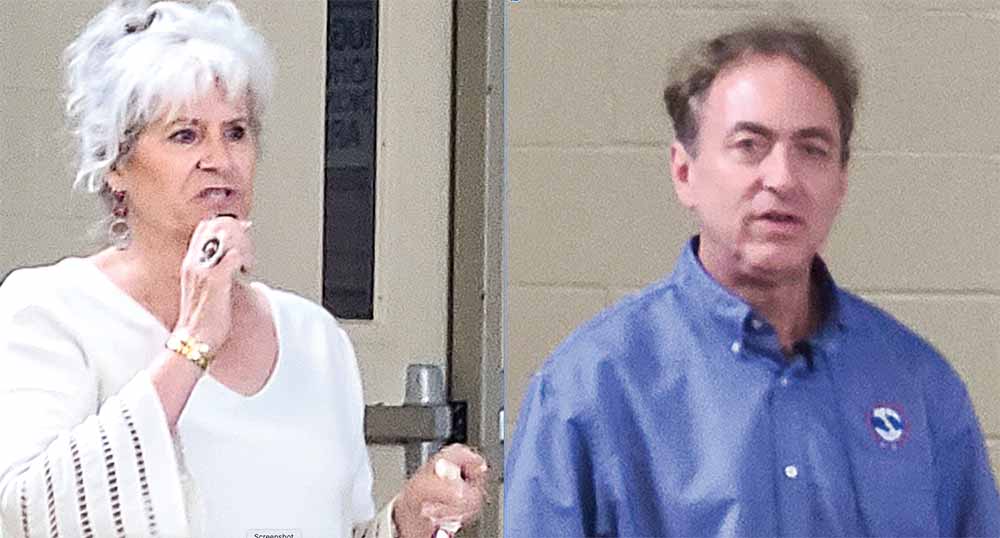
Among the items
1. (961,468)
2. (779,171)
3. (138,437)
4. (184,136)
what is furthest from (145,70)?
(961,468)

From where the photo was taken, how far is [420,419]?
1331mm

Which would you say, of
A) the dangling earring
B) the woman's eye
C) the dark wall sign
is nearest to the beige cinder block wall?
the dark wall sign

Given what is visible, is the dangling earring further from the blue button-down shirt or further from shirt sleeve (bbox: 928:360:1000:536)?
shirt sleeve (bbox: 928:360:1000:536)

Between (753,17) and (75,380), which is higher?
(753,17)

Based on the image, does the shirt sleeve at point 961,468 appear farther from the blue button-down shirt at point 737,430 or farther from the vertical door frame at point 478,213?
the vertical door frame at point 478,213

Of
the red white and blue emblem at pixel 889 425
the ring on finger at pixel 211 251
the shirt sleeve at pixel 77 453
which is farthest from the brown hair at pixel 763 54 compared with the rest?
the shirt sleeve at pixel 77 453

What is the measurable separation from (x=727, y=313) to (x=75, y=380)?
1.97 feet

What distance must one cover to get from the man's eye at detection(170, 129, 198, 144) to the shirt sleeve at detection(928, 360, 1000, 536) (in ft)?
2.43

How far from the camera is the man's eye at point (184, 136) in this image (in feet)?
4.07

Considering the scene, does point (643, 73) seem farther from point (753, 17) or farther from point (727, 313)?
point (727, 313)

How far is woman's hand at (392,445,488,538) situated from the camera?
1.32 meters

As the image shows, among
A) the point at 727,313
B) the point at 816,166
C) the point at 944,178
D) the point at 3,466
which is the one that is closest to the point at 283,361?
the point at 3,466

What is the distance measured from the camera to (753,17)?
4.30 ft

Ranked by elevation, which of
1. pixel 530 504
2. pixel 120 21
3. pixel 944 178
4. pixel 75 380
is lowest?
pixel 530 504
